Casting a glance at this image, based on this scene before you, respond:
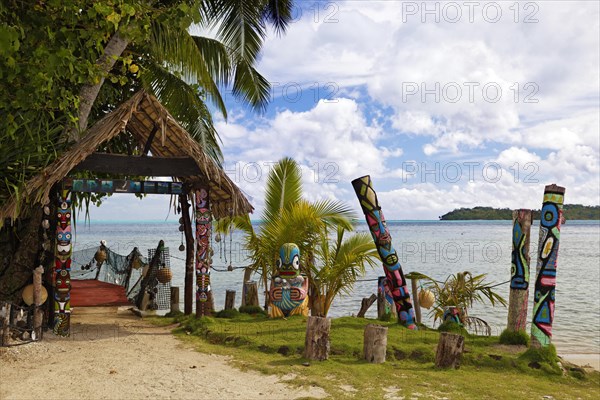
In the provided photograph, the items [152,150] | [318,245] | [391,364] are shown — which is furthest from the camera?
[318,245]

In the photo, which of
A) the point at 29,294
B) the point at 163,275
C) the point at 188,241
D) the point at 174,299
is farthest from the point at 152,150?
the point at 29,294

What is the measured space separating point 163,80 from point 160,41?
2272 mm

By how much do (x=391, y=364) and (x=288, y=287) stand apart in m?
3.49

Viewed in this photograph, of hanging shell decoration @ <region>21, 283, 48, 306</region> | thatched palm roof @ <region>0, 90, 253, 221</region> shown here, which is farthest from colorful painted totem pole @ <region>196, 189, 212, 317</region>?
hanging shell decoration @ <region>21, 283, 48, 306</region>

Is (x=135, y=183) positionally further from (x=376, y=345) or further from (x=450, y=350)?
(x=450, y=350)

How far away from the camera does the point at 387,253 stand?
1080cm

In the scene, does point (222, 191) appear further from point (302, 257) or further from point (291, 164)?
point (291, 164)

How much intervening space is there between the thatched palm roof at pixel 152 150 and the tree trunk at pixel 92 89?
742 millimetres

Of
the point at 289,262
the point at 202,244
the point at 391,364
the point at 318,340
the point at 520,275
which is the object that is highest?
the point at 202,244

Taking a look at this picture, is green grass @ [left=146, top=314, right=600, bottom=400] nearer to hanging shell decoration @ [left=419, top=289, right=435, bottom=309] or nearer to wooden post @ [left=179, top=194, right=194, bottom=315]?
wooden post @ [left=179, top=194, right=194, bottom=315]

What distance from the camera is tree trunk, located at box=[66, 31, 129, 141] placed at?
10180 millimetres

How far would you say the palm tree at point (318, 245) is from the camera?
1195cm

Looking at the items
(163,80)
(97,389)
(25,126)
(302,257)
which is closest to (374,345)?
(97,389)

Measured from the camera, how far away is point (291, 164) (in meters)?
14.1
